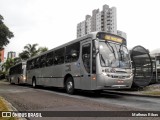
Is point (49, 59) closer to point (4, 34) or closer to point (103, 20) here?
point (4, 34)

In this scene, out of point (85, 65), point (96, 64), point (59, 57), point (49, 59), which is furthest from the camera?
point (49, 59)

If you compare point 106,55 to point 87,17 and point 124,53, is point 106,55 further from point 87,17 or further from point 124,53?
point 87,17

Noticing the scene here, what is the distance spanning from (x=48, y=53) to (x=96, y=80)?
7769mm

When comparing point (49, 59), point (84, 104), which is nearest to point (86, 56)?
point (84, 104)

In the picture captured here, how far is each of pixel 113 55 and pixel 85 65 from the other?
1.60 metres

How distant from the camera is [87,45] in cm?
1184

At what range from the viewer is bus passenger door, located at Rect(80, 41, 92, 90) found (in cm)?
1145

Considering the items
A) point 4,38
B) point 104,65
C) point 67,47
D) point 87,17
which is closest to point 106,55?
point 104,65

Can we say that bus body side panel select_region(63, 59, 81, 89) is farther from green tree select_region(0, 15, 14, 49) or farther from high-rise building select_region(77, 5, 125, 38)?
high-rise building select_region(77, 5, 125, 38)

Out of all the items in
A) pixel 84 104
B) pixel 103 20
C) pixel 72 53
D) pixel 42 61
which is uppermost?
pixel 103 20

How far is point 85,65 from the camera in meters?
11.8

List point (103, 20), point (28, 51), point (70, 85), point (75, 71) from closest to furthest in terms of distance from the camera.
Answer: point (75, 71) < point (70, 85) < point (28, 51) < point (103, 20)

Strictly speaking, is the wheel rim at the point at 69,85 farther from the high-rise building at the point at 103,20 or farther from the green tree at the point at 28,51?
the high-rise building at the point at 103,20

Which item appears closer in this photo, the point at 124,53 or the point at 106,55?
the point at 106,55
